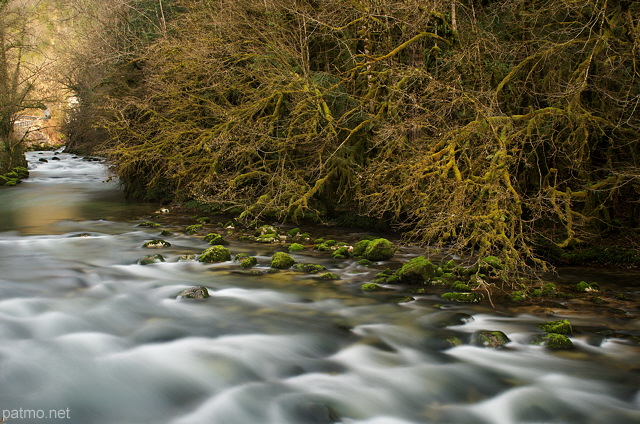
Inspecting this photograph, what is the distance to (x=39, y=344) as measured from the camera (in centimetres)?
570

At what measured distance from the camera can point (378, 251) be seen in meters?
9.47

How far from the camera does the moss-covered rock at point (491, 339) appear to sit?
5613 millimetres

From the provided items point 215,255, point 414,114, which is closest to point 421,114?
point 414,114

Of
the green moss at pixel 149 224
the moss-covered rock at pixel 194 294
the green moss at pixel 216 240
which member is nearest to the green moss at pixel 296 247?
the green moss at pixel 216 240

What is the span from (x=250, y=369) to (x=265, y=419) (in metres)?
0.93

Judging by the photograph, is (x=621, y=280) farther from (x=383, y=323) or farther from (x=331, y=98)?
(x=331, y=98)

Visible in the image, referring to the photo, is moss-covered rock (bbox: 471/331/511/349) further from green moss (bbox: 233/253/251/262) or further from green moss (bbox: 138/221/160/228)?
green moss (bbox: 138/221/160/228)

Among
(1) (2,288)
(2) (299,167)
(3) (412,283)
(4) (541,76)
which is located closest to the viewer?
(1) (2,288)

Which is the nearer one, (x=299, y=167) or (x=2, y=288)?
(x=2, y=288)

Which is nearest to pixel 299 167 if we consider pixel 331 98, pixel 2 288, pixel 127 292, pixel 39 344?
pixel 331 98

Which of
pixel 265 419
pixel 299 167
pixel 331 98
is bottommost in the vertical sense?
pixel 265 419

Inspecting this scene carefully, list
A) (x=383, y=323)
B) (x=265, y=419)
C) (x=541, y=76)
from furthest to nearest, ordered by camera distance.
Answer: (x=541, y=76) < (x=383, y=323) < (x=265, y=419)

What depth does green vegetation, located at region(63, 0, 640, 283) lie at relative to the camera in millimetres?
8078

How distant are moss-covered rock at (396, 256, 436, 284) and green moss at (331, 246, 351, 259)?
1.78m
